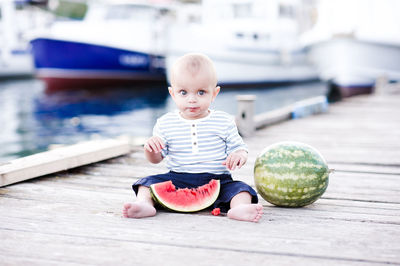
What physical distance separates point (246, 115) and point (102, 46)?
45.4ft

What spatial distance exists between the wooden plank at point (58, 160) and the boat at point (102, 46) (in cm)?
1479

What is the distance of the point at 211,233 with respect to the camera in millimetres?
2389

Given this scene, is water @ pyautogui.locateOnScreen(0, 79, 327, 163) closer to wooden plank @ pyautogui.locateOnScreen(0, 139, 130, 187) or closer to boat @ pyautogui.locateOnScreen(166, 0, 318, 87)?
boat @ pyautogui.locateOnScreen(166, 0, 318, 87)

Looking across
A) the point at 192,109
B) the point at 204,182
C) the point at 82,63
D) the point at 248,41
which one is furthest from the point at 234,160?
the point at 248,41

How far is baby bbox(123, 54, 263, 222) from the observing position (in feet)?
9.11

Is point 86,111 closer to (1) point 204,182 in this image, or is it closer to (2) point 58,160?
(2) point 58,160

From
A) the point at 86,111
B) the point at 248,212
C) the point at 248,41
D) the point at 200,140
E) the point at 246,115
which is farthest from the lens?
the point at 248,41

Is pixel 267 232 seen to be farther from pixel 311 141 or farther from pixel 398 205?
pixel 311 141

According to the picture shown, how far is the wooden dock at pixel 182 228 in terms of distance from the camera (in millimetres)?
2078

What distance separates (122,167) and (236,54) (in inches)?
623

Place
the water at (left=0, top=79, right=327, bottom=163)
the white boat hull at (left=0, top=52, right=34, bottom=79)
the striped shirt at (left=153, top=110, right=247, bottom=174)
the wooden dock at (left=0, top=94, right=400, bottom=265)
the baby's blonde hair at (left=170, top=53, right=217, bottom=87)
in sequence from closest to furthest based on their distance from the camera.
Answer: the wooden dock at (left=0, top=94, right=400, bottom=265)
the baby's blonde hair at (left=170, top=53, right=217, bottom=87)
the striped shirt at (left=153, top=110, right=247, bottom=174)
the water at (left=0, top=79, right=327, bottom=163)
the white boat hull at (left=0, top=52, right=34, bottom=79)

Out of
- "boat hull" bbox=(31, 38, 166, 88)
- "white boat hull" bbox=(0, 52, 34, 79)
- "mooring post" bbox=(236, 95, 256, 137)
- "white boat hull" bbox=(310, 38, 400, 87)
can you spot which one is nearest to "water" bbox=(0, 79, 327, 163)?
"boat hull" bbox=(31, 38, 166, 88)

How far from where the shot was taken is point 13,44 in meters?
29.2

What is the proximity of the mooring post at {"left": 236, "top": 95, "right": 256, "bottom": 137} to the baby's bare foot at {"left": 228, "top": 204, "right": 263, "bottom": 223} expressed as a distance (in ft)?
11.1
